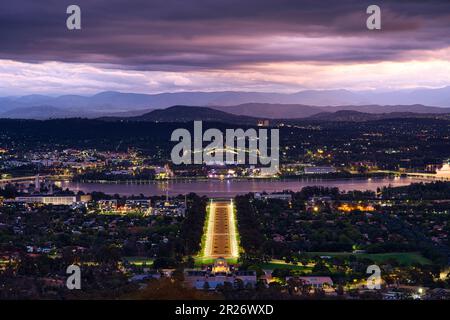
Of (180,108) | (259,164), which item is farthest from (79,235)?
(180,108)

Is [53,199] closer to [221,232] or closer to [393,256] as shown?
[221,232]

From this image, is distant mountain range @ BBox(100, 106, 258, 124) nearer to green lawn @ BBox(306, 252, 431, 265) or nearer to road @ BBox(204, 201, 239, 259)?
road @ BBox(204, 201, 239, 259)

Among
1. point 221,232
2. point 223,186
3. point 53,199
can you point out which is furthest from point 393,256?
point 223,186

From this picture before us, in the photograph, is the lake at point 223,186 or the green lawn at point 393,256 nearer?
the green lawn at point 393,256

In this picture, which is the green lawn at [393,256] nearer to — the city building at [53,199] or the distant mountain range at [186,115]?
the city building at [53,199]

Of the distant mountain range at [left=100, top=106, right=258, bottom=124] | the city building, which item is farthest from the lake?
the distant mountain range at [left=100, top=106, right=258, bottom=124]

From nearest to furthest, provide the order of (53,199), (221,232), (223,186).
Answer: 1. (221,232)
2. (53,199)
3. (223,186)

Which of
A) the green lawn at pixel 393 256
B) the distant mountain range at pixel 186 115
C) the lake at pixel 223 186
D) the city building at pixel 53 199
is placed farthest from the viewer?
the distant mountain range at pixel 186 115

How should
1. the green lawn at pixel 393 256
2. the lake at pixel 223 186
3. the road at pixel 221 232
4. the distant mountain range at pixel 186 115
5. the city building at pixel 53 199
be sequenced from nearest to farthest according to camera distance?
Result: 1. the green lawn at pixel 393 256
2. the road at pixel 221 232
3. the city building at pixel 53 199
4. the lake at pixel 223 186
5. the distant mountain range at pixel 186 115

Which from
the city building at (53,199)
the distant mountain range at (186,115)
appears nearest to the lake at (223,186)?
the city building at (53,199)
